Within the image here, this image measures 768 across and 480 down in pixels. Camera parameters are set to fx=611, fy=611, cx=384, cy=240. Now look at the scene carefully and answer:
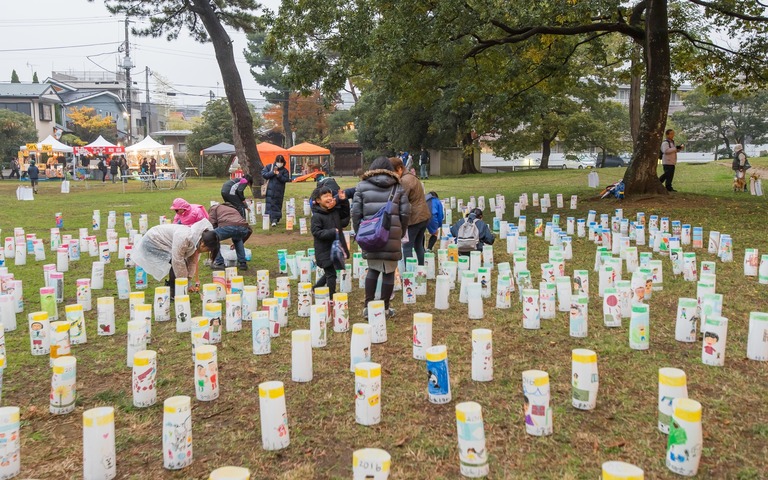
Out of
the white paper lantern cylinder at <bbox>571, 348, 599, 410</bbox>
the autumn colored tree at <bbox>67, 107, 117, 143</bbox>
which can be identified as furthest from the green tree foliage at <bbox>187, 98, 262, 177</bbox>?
the white paper lantern cylinder at <bbox>571, 348, 599, 410</bbox>

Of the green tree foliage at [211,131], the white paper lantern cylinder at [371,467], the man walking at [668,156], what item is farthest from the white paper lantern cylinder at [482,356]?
the green tree foliage at [211,131]

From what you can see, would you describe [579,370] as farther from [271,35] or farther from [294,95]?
[294,95]

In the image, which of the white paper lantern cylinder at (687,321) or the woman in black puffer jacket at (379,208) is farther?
the woman in black puffer jacket at (379,208)

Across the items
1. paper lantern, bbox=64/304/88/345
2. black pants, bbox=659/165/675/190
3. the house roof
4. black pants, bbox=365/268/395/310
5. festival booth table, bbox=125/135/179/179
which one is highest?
the house roof

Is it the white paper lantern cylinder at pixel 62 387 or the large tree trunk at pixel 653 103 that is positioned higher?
the large tree trunk at pixel 653 103

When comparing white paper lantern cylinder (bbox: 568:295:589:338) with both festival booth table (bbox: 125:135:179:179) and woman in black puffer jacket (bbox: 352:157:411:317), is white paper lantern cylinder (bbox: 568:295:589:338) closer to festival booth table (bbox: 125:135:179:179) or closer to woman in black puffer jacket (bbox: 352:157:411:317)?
woman in black puffer jacket (bbox: 352:157:411:317)

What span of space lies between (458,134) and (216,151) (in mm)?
13220

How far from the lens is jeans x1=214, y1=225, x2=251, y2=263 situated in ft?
27.0

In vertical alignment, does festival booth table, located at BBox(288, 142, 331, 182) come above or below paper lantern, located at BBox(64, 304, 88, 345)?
above

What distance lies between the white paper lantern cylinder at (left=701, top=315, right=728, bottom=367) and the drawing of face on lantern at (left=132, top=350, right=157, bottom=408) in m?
4.08

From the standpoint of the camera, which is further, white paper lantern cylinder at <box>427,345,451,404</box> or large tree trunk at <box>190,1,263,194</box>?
large tree trunk at <box>190,1,263,194</box>

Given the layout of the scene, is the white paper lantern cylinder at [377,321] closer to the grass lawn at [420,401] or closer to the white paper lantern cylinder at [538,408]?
the grass lawn at [420,401]

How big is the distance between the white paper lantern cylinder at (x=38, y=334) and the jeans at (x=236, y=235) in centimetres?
285

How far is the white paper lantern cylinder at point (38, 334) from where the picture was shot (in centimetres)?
530
